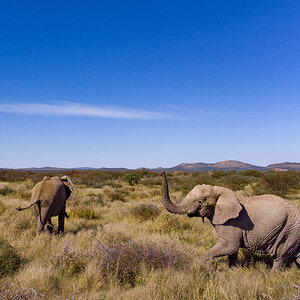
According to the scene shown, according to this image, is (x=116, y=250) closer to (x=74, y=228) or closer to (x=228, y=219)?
(x=228, y=219)

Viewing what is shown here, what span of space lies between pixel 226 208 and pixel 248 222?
45 centimetres

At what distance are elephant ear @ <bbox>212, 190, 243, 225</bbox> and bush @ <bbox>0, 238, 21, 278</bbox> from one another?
3.39 metres

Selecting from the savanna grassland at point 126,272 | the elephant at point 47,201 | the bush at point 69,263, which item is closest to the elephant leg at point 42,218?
the elephant at point 47,201

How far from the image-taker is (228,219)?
166 inches

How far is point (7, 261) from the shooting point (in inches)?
168

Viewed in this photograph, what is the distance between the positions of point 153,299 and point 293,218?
2595 mm

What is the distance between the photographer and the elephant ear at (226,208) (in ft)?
13.8

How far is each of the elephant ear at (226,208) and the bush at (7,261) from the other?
133 inches

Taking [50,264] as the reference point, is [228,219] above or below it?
above

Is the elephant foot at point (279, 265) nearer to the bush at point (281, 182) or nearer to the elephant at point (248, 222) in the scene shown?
the elephant at point (248, 222)

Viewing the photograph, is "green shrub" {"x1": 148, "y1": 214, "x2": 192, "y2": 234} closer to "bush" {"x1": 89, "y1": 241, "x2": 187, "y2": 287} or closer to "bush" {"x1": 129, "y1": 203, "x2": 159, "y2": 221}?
"bush" {"x1": 129, "y1": 203, "x2": 159, "y2": 221}

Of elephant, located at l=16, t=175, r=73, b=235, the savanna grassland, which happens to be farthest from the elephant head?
elephant, located at l=16, t=175, r=73, b=235

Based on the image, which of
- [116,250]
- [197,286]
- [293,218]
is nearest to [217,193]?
[293,218]

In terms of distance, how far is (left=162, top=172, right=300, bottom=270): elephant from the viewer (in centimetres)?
419
